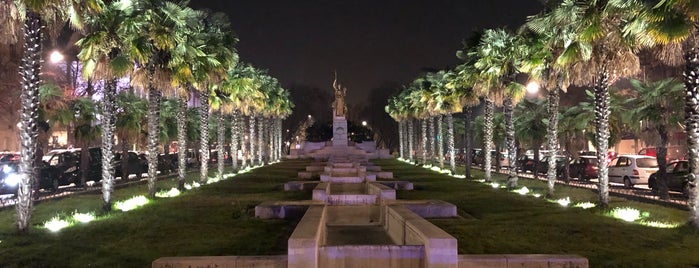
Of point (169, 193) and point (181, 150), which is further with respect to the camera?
point (181, 150)

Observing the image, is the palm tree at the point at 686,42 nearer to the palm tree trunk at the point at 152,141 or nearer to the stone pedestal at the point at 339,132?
the palm tree trunk at the point at 152,141

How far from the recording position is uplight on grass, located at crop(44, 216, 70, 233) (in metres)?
12.7

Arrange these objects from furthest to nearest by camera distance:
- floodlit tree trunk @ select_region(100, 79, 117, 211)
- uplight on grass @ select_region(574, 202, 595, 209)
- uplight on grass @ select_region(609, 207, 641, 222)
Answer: uplight on grass @ select_region(574, 202, 595, 209) < floodlit tree trunk @ select_region(100, 79, 117, 211) < uplight on grass @ select_region(609, 207, 641, 222)

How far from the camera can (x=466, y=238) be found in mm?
11625

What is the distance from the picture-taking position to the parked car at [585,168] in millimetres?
31750

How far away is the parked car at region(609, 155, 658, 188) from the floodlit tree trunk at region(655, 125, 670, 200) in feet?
15.9

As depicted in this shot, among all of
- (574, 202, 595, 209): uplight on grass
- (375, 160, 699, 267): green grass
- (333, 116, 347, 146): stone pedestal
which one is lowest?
(375, 160, 699, 267): green grass

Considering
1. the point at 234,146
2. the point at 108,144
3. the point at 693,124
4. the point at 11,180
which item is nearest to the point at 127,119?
the point at 11,180

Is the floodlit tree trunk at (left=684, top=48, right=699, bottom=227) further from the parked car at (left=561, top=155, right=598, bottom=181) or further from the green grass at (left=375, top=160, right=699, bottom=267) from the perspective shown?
the parked car at (left=561, top=155, right=598, bottom=181)

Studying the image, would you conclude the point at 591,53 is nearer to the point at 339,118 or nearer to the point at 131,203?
the point at 131,203

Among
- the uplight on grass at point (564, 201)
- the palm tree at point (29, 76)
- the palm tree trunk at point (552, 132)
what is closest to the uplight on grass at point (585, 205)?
the uplight on grass at point (564, 201)

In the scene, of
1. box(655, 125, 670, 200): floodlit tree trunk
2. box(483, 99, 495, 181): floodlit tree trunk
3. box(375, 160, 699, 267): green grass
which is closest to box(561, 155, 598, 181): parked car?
box(483, 99, 495, 181): floodlit tree trunk

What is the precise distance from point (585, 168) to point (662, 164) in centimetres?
1169

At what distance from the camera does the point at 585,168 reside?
105ft
